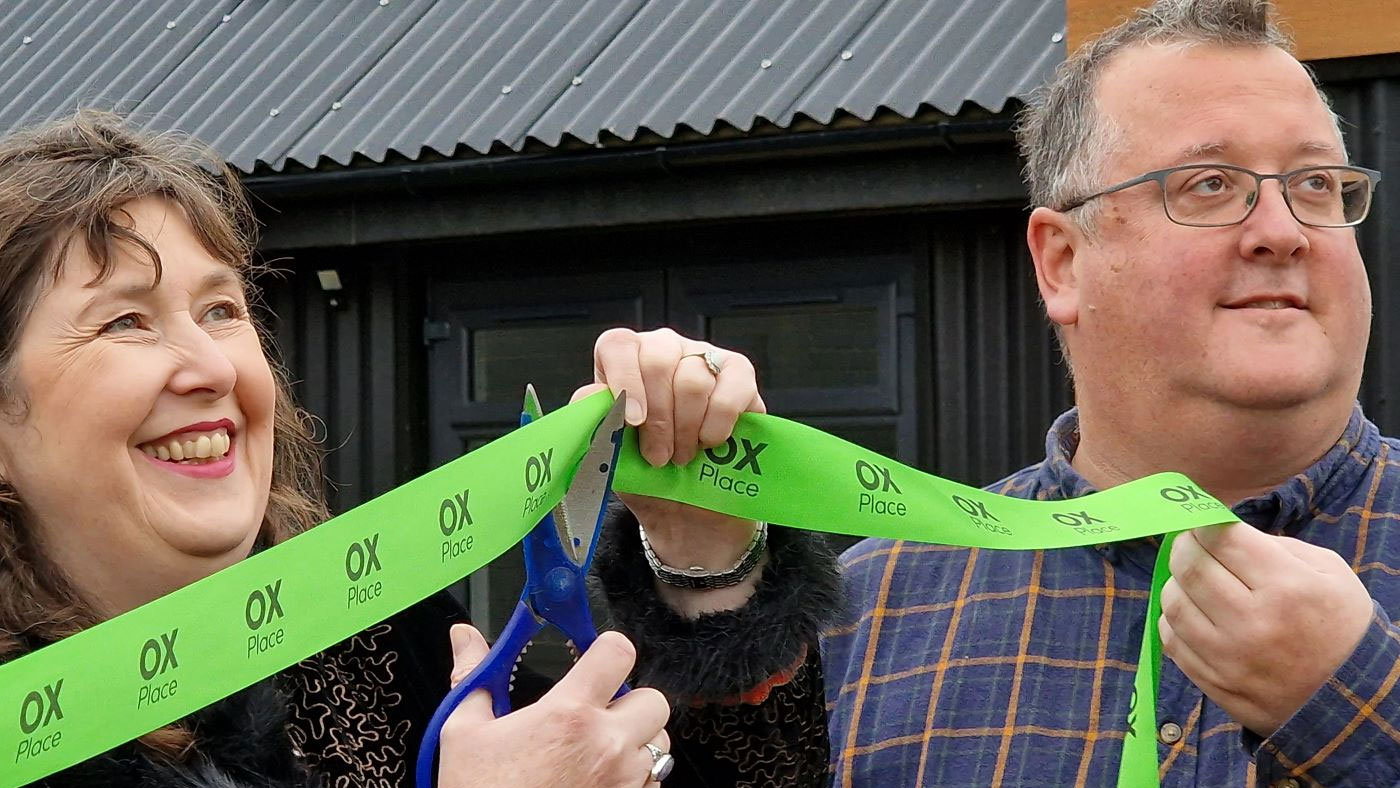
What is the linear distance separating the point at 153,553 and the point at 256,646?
20.1 inches

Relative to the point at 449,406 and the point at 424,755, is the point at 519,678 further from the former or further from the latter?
the point at 449,406


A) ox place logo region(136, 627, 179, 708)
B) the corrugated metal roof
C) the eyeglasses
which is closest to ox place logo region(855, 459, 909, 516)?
the eyeglasses

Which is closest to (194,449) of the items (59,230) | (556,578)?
(59,230)

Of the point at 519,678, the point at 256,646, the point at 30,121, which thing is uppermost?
the point at 30,121

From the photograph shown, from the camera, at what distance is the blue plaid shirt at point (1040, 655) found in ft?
7.16

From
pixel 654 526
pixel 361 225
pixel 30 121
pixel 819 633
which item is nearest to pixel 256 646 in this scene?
pixel 654 526

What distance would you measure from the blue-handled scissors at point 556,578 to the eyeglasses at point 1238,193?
1001 millimetres

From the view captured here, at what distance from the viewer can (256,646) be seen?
1642 mm

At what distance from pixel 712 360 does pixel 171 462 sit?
0.79 meters

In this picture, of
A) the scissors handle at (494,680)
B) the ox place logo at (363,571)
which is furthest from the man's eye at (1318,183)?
the ox place logo at (363,571)

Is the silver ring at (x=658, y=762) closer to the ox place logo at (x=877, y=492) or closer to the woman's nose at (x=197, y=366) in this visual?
the ox place logo at (x=877, y=492)

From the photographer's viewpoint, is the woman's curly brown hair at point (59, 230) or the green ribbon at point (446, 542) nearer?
the green ribbon at point (446, 542)

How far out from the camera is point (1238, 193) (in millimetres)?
2295

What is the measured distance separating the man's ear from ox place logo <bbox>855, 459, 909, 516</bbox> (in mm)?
676
